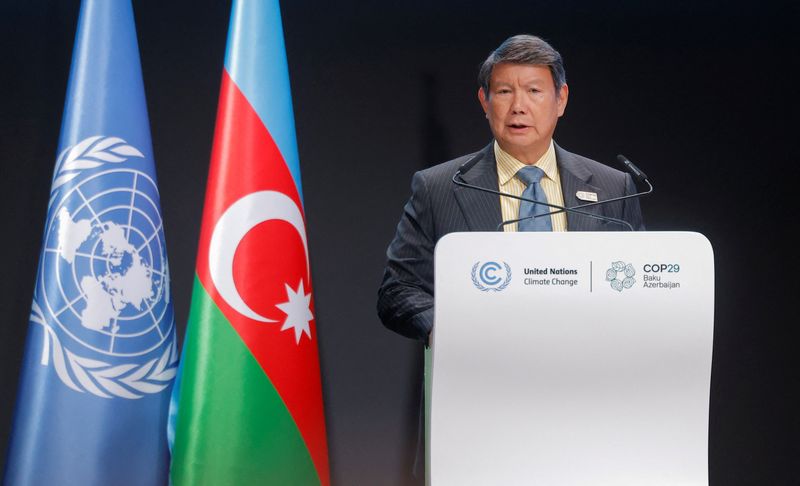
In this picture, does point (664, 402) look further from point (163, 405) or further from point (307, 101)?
point (307, 101)

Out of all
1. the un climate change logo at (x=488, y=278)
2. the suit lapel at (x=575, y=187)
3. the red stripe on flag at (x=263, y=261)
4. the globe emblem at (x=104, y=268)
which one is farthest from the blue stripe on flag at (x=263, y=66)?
the un climate change logo at (x=488, y=278)

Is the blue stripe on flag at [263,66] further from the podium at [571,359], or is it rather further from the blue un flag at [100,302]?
the podium at [571,359]

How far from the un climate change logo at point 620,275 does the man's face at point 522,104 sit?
2.16ft

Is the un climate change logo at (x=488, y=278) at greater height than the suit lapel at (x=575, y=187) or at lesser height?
lesser

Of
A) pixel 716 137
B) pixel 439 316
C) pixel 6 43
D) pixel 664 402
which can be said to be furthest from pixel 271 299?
pixel 716 137

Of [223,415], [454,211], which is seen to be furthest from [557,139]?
[223,415]

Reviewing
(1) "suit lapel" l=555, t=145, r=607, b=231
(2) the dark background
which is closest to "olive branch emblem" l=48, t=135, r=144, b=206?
(2) the dark background

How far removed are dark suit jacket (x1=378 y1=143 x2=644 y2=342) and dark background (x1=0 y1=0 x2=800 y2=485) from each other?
929mm

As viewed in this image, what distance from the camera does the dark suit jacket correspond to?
5.91 feet

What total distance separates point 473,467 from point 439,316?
0.27m

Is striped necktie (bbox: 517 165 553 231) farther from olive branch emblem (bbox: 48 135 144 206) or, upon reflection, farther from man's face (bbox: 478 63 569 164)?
olive branch emblem (bbox: 48 135 144 206)

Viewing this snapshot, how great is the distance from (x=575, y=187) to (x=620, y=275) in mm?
622

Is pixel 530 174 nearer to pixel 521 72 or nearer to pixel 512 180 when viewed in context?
pixel 512 180

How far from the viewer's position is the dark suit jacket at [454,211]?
1803 millimetres
